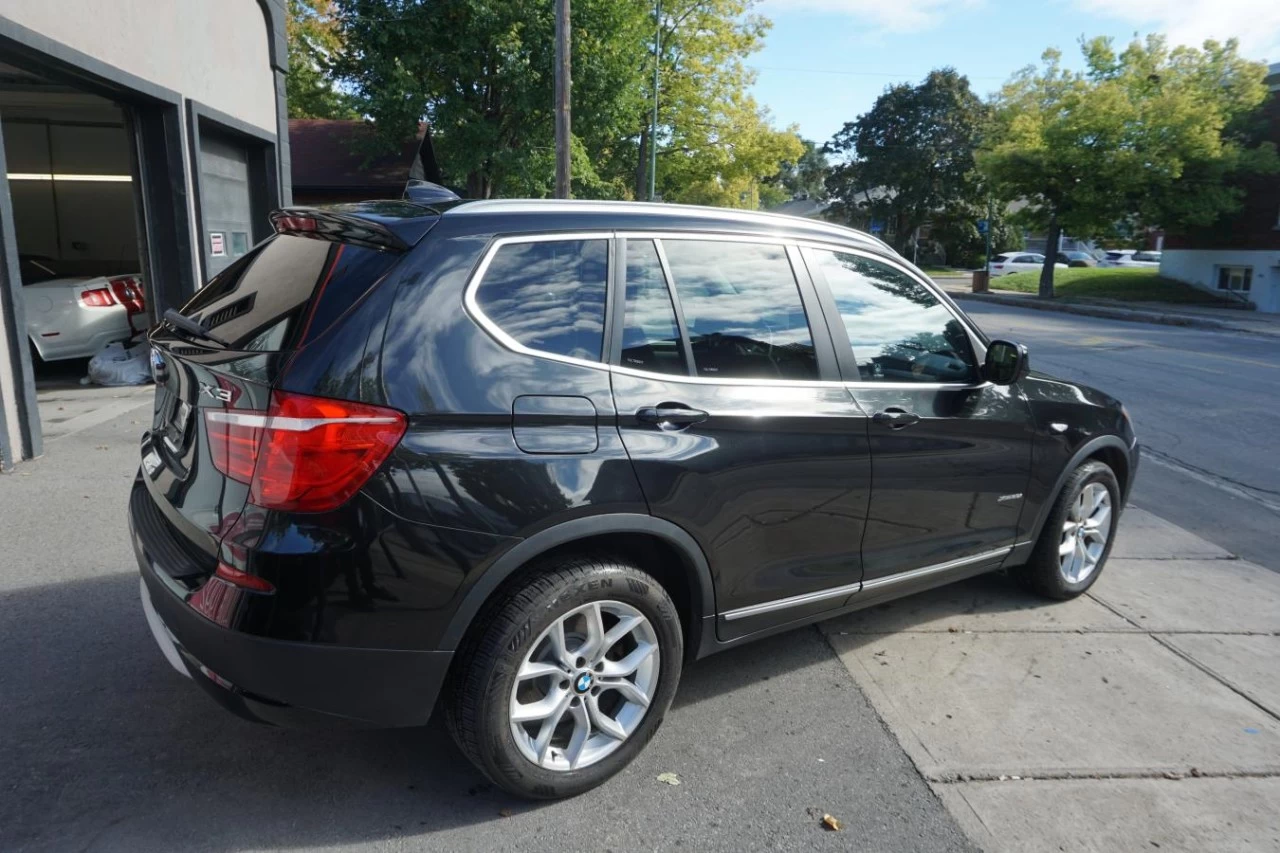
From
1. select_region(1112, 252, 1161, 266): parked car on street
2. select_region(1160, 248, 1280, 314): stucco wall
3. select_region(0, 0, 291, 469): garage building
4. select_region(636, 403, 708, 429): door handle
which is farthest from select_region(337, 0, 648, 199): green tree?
select_region(1112, 252, 1161, 266): parked car on street

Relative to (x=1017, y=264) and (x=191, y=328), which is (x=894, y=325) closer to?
(x=191, y=328)

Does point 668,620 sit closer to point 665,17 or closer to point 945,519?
point 945,519

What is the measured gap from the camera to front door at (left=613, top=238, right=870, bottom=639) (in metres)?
2.85

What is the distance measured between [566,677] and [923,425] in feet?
5.81

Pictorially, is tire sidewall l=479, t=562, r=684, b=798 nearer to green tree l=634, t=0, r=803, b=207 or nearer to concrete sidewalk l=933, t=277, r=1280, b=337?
concrete sidewalk l=933, t=277, r=1280, b=337

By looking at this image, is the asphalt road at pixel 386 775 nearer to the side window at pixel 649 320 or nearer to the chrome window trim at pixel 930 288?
the side window at pixel 649 320

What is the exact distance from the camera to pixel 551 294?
276 cm

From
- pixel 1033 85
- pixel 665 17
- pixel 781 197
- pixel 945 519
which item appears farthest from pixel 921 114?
pixel 945 519

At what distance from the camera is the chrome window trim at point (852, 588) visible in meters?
3.18

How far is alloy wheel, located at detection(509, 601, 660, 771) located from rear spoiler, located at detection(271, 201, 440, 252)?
1222mm

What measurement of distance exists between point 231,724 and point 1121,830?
3003mm

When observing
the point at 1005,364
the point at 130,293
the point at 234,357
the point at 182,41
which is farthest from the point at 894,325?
the point at 130,293

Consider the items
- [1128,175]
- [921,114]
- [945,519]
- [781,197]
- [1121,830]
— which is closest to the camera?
[1121,830]

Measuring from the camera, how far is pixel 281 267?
2.87m
